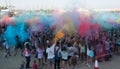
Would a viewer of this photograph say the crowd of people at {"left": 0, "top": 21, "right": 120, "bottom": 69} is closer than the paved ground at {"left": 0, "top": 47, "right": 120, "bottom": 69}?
Yes

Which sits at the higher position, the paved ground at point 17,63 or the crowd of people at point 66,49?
the crowd of people at point 66,49

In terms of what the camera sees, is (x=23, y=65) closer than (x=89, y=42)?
Yes

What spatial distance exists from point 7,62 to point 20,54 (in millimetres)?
2380

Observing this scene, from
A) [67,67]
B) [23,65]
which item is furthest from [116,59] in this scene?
[23,65]

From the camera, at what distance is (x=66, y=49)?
1334 cm

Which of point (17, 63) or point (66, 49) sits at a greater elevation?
point (66, 49)

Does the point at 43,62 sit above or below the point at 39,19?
below

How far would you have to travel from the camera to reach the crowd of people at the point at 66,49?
42.9ft

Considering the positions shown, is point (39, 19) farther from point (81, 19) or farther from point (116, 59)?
point (116, 59)

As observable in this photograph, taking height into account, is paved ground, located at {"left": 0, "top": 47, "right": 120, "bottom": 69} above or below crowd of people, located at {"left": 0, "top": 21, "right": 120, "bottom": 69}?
below

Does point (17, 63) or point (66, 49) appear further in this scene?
point (17, 63)

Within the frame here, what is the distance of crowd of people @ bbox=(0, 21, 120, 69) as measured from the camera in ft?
42.9

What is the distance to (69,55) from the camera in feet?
44.3

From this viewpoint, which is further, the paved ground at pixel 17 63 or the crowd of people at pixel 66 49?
the paved ground at pixel 17 63
